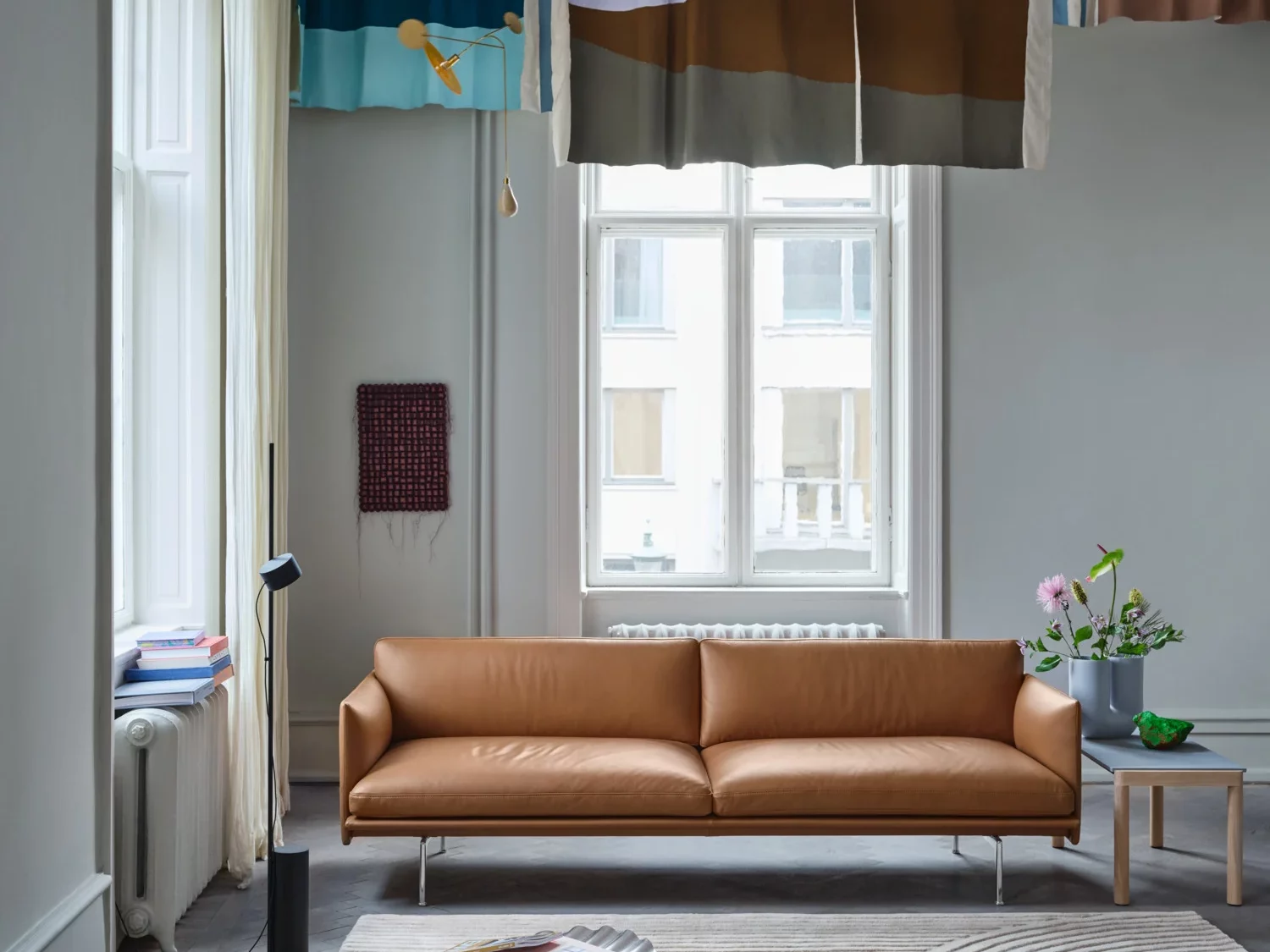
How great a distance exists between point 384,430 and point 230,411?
3.24ft

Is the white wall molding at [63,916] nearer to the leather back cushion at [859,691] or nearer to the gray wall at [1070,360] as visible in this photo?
the leather back cushion at [859,691]

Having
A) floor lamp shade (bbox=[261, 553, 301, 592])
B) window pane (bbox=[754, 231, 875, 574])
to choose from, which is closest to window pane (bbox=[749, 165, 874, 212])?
window pane (bbox=[754, 231, 875, 574])

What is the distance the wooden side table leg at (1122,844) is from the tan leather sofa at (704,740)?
A: 14cm

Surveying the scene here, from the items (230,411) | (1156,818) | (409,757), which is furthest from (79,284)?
(1156,818)

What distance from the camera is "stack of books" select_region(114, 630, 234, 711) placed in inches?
117

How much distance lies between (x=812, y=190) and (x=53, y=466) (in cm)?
341

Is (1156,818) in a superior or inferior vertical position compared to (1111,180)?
inferior

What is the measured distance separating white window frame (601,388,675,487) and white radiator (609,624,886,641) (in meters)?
0.65

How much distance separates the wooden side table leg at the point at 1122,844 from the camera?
3.13 metres

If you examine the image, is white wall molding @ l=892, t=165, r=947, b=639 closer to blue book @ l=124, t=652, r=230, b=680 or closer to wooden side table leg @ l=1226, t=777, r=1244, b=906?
wooden side table leg @ l=1226, t=777, r=1244, b=906

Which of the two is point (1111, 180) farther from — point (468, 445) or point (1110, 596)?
point (468, 445)

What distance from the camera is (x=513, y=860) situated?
352cm

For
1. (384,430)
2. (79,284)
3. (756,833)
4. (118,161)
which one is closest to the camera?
(79,284)

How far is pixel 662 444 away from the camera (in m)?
4.68
